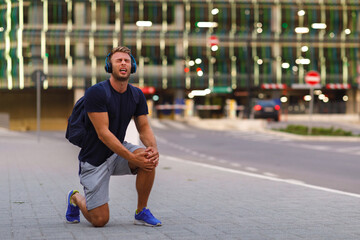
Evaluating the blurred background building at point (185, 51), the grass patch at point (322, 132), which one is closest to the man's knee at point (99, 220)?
the grass patch at point (322, 132)

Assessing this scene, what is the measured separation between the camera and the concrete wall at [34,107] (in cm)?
6500

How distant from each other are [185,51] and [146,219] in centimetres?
6115

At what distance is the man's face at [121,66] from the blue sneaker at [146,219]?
121 centimetres

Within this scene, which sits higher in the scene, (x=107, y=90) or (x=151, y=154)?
(x=107, y=90)

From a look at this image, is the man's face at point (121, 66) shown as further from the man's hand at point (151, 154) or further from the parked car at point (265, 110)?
the parked car at point (265, 110)

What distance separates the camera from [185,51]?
67.6 meters

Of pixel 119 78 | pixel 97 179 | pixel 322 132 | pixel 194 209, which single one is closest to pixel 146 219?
pixel 97 179

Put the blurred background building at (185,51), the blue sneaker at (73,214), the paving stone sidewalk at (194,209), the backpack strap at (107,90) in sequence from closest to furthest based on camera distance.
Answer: the paving stone sidewalk at (194,209) < the backpack strap at (107,90) < the blue sneaker at (73,214) < the blurred background building at (185,51)

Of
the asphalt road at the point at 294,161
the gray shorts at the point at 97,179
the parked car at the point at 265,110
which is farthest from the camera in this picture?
the parked car at the point at 265,110

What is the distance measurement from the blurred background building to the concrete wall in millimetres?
87

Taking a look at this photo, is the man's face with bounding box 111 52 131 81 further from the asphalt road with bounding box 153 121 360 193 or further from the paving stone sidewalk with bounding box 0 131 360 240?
the asphalt road with bounding box 153 121 360 193

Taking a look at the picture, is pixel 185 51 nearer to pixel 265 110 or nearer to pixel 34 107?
pixel 34 107

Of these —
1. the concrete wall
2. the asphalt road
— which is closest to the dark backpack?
the asphalt road

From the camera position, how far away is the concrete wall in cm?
6500
